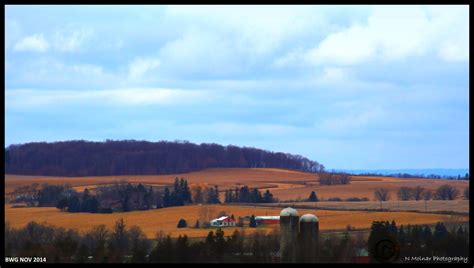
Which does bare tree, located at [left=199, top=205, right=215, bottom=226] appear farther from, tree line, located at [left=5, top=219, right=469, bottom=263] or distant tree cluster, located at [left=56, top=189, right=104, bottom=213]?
tree line, located at [left=5, top=219, right=469, bottom=263]

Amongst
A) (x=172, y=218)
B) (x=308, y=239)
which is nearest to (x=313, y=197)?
(x=172, y=218)

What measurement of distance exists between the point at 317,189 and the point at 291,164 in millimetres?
12839

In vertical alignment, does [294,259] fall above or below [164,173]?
below

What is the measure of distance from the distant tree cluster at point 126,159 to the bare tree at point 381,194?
1431cm

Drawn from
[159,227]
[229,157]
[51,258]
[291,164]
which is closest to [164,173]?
[229,157]

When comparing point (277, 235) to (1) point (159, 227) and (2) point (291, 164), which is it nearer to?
(1) point (159, 227)

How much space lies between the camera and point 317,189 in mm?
74062

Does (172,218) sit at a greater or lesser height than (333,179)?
lesser

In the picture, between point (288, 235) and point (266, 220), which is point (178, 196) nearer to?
point (266, 220)

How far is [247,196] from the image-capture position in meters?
65.7

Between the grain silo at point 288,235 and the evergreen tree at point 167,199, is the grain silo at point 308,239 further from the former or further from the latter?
the evergreen tree at point 167,199

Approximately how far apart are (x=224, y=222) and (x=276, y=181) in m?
34.3

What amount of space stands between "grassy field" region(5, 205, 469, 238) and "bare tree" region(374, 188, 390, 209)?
12.2 metres

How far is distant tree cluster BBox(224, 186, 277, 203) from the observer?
62094 mm
